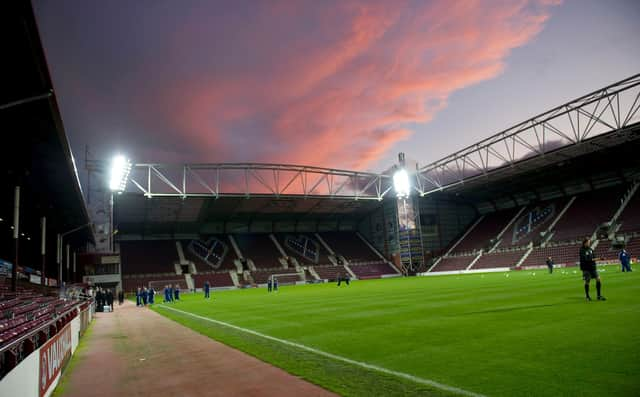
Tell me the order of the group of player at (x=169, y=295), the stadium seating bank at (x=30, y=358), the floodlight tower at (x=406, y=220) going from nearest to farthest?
the stadium seating bank at (x=30, y=358)
the group of player at (x=169, y=295)
the floodlight tower at (x=406, y=220)

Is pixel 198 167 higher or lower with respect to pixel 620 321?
higher

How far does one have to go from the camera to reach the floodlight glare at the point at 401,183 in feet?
197

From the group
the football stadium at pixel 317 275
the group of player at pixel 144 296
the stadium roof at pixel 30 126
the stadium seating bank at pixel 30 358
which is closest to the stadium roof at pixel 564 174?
the football stadium at pixel 317 275

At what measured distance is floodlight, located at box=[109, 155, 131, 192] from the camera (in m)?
46.1

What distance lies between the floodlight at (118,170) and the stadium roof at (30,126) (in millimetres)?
19572

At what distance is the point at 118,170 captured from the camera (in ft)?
152

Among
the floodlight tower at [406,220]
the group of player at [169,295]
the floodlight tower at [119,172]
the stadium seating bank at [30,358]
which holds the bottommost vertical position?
the group of player at [169,295]

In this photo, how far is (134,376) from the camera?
7.71 meters

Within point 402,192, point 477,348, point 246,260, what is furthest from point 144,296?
point 402,192

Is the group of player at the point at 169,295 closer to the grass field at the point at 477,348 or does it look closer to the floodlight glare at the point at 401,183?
the grass field at the point at 477,348

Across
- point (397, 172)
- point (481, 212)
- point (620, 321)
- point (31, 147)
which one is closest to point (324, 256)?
point (397, 172)

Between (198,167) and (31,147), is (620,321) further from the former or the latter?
(198,167)

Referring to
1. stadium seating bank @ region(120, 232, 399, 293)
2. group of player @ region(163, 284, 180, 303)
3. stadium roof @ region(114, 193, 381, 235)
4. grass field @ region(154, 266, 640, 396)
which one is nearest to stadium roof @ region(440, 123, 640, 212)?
stadium roof @ region(114, 193, 381, 235)

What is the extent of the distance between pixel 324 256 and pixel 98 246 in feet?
110
